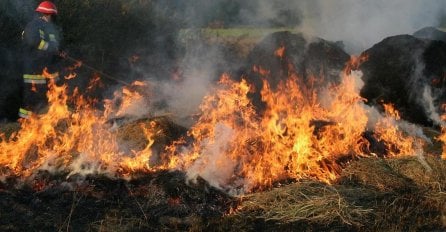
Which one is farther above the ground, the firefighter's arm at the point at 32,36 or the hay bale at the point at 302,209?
the firefighter's arm at the point at 32,36

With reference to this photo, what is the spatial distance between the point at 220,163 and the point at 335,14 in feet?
32.5

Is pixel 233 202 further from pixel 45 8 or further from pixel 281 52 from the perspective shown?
pixel 45 8

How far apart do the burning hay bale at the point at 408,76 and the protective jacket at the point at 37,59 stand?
5786mm

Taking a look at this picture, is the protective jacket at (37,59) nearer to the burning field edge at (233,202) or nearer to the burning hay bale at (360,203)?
the burning field edge at (233,202)

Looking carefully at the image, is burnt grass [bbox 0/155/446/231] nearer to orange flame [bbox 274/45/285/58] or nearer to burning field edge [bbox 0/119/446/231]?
burning field edge [bbox 0/119/446/231]

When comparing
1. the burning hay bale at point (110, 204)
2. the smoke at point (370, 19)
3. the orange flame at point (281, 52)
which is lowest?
the burning hay bale at point (110, 204)

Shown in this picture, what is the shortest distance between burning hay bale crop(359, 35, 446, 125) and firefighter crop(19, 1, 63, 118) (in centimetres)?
579

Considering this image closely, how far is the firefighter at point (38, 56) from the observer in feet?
25.0

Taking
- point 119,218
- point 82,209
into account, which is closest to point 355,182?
point 119,218

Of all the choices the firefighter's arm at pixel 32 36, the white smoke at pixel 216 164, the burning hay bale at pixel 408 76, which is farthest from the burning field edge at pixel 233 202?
the burning hay bale at pixel 408 76

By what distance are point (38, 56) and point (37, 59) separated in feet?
0.19

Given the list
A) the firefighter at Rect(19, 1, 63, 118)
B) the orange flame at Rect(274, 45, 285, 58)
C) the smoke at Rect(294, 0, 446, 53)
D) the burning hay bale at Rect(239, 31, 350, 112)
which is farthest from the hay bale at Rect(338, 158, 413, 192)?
the smoke at Rect(294, 0, 446, 53)

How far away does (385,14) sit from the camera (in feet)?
43.0

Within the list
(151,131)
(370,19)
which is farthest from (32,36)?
(370,19)
